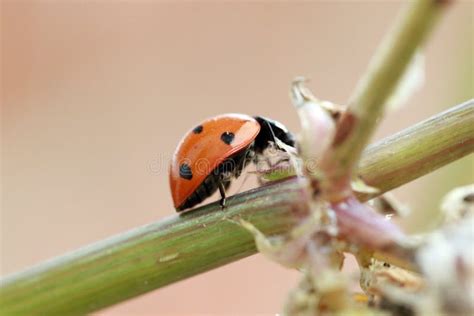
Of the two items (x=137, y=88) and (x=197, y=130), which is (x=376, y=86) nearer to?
(x=197, y=130)

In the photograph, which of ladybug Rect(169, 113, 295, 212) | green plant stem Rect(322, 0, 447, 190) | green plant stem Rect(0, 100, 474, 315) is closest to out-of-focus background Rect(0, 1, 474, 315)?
ladybug Rect(169, 113, 295, 212)

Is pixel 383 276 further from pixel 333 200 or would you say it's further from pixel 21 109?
pixel 21 109

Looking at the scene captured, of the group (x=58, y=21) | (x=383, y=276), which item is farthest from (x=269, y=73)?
(x=383, y=276)

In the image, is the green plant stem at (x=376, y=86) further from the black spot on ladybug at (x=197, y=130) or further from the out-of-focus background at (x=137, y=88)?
the out-of-focus background at (x=137, y=88)

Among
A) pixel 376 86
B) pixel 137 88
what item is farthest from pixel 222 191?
pixel 137 88

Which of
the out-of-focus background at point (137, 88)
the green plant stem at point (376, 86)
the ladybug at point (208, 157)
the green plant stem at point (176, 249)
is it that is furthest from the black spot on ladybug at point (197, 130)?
the out-of-focus background at point (137, 88)

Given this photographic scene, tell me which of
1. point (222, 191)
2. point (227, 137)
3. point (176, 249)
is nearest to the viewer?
point (176, 249)
